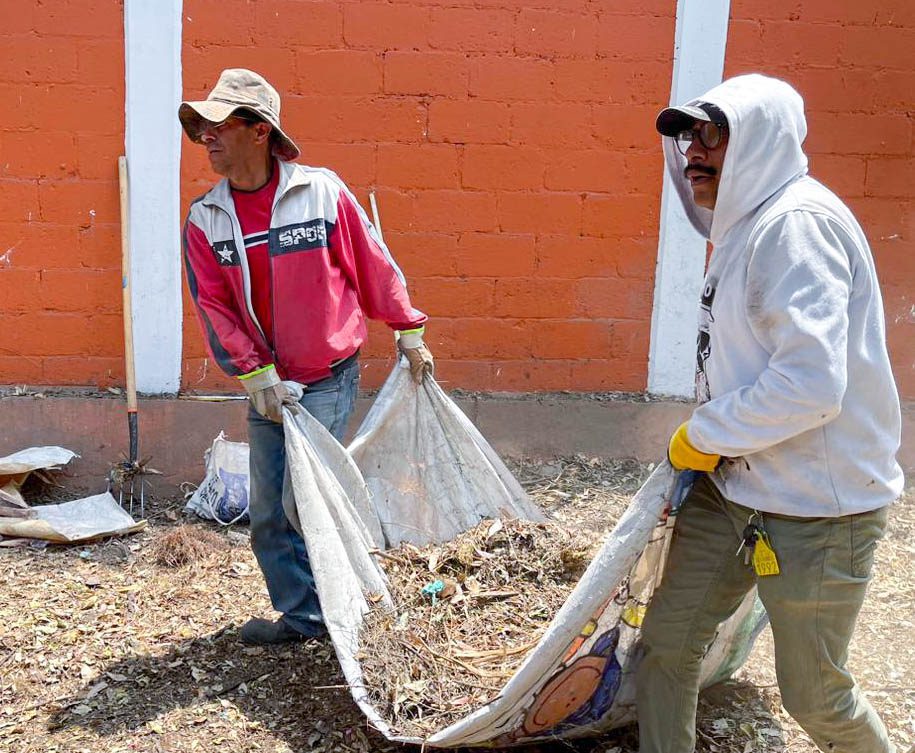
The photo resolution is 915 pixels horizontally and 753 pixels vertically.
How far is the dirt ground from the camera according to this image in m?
3.00

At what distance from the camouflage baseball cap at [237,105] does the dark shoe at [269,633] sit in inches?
64.5

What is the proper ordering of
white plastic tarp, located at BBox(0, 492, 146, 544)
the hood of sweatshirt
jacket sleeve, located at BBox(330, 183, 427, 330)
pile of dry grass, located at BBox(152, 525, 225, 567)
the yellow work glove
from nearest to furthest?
1. the hood of sweatshirt
2. the yellow work glove
3. jacket sleeve, located at BBox(330, 183, 427, 330)
4. pile of dry grass, located at BBox(152, 525, 225, 567)
5. white plastic tarp, located at BBox(0, 492, 146, 544)

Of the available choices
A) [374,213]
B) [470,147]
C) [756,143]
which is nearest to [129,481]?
[374,213]

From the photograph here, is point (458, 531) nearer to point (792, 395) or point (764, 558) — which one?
point (764, 558)

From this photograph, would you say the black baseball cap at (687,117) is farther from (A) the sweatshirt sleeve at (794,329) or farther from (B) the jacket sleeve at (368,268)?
(B) the jacket sleeve at (368,268)

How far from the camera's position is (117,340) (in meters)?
5.05

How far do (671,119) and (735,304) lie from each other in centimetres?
50

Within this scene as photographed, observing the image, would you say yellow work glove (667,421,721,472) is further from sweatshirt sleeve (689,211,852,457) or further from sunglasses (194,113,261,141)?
sunglasses (194,113,261,141)

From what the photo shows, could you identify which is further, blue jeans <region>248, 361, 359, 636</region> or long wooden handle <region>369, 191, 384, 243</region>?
long wooden handle <region>369, 191, 384, 243</region>

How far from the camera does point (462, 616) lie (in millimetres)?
3094

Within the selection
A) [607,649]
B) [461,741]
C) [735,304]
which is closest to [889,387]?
[735,304]

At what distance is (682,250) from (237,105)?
2827 mm

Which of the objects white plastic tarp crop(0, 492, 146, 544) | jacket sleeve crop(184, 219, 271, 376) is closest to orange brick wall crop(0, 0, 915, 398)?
white plastic tarp crop(0, 492, 146, 544)

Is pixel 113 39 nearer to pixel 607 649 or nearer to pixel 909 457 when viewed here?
pixel 607 649
